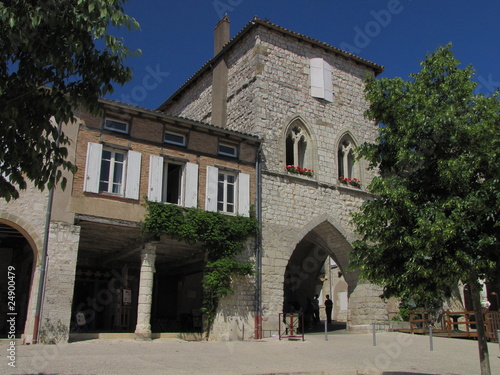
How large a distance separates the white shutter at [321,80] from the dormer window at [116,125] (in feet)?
24.7

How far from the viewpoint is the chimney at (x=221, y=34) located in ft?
70.1

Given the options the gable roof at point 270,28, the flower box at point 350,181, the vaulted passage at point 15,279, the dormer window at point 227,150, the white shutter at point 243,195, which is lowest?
the vaulted passage at point 15,279

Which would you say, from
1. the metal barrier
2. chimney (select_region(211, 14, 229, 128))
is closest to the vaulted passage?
the metal barrier

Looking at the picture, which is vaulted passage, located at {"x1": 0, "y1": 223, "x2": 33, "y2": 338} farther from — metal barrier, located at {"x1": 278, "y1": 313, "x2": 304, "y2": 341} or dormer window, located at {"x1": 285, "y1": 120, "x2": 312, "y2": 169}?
dormer window, located at {"x1": 285, "y1": 120, "x2": 312, "y2": 169}

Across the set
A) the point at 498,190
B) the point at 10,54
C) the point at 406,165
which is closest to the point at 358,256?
the point at 406,165

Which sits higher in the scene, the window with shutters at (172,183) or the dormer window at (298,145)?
the dormer window at (298,145)

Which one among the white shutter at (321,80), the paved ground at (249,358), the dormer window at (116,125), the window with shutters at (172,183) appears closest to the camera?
the paved ground at (249,358)

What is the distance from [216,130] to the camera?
16062mm

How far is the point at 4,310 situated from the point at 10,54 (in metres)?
13.5

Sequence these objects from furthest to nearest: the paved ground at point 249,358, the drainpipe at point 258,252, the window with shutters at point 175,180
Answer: the drainpipe at point 258,252
the window with shutters at point 175,180
the paved ground at point 249,358

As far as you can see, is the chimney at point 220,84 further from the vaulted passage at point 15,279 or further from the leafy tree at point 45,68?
the leafy tree at point 45,68

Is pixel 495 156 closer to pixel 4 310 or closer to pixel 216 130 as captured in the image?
pixel 216 130

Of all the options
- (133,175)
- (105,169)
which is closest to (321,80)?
(133,175)

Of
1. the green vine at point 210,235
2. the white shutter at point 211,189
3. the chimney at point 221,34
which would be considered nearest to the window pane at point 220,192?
the white shutter at point 211,189
